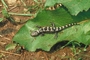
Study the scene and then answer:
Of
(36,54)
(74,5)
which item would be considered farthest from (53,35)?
(74,5)

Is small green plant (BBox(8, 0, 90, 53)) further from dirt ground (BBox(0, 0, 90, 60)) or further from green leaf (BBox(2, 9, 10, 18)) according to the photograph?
green leaf (BBox(2, 9, 10, 18))

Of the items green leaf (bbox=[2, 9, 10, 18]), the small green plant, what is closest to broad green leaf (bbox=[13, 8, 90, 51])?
the small green plant

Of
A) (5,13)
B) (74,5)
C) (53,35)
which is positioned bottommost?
(53,35)

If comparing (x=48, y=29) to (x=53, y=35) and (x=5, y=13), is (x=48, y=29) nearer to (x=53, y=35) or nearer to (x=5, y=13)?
(x=53, y=35)

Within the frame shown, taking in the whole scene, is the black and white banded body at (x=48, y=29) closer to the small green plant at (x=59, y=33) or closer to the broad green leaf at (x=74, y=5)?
the small green plant at (x=59, y=33)

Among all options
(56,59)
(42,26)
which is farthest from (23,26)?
(56,59)
